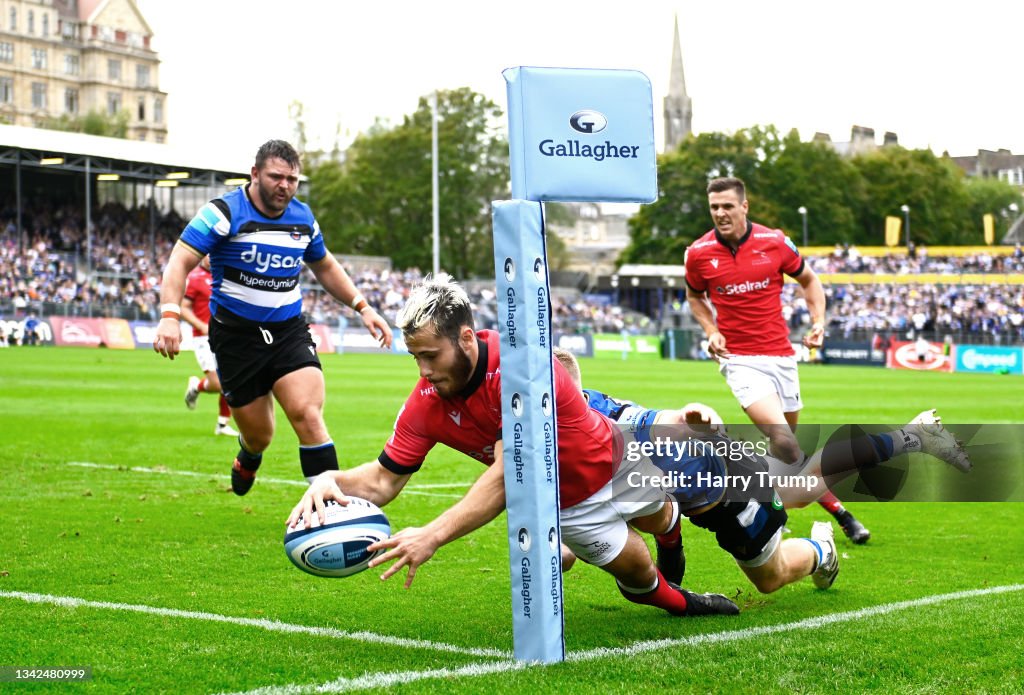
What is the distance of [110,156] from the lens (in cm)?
5338

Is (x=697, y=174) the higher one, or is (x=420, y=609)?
(x=697, y=174)

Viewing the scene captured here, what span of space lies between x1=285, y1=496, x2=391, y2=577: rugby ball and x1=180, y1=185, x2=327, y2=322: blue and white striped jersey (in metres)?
3.53

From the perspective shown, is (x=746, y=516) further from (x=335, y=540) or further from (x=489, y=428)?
(x=335, y=540)

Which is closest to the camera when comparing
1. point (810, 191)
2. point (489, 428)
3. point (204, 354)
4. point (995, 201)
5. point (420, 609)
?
point (489, 428)

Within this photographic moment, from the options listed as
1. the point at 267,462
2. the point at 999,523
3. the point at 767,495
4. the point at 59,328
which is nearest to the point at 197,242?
the point at 767,495

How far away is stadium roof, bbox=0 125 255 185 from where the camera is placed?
52.5 m

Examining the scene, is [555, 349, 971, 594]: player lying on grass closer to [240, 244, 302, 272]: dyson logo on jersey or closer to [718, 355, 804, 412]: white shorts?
[718, 355, 804, 412]: white shorts

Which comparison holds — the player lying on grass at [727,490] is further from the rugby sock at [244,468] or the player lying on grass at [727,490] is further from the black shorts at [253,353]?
the rugby sock at [244,468]

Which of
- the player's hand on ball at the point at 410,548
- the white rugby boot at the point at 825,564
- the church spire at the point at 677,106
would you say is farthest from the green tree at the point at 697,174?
the player's hand on ball at the point at 410,548

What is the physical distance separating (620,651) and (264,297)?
4277mm

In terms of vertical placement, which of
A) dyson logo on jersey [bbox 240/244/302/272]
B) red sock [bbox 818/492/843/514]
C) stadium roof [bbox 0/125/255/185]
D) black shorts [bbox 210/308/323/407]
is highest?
stadium roof [bbox 0/125/255/185]

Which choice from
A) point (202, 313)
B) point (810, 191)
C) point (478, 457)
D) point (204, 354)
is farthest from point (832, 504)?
point (810, 191)

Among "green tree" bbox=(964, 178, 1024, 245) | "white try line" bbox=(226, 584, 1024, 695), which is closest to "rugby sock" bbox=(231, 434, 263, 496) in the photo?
"white try line" bbox=(226, 584, 1024, 695)
